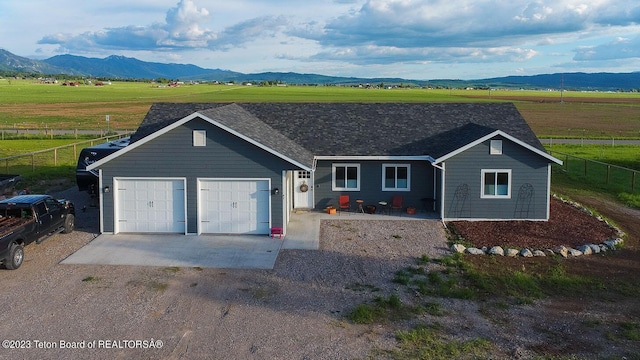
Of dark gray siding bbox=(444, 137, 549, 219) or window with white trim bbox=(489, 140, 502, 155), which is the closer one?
window with white trim bbox=(489, 140, 502, 155)

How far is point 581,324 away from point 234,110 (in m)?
17.1

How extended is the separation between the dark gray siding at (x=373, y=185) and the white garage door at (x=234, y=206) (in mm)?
4644

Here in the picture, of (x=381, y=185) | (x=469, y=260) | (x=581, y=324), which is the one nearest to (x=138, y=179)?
(x=381, y=185)

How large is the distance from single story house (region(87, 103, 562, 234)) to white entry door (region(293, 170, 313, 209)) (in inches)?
1.7

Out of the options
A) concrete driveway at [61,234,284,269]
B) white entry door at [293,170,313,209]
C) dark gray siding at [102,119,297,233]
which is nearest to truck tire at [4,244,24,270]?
concrete driveway at [61,234,284,269]

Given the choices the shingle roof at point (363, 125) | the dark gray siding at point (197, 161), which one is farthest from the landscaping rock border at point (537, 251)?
the dark gray siding at point (197, 161)

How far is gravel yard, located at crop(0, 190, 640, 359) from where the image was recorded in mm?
11539

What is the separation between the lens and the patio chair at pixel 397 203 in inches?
945

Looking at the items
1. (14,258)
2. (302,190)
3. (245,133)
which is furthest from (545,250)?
(14,258)

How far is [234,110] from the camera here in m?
25.5

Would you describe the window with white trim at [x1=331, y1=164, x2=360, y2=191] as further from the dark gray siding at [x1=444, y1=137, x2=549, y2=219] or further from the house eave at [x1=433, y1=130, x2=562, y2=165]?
the dark gray siding at [x1=444, y1=137, x2=549, y2=219]

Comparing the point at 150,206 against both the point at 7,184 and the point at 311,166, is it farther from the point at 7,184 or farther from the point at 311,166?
the point at 7,184

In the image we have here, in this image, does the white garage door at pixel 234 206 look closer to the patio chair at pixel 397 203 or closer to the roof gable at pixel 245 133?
the roof gable at pixel 245 133

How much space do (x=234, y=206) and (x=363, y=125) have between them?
859 centimetres
